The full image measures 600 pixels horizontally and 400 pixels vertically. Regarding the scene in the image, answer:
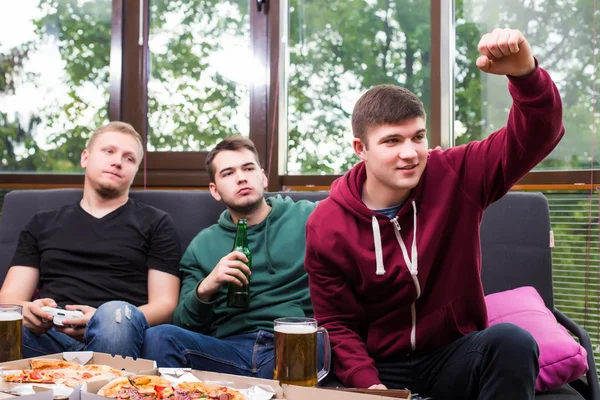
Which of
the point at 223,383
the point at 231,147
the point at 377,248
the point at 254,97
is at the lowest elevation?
the point at 223,383

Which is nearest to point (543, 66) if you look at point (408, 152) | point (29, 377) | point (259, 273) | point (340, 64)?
point (340, 64)

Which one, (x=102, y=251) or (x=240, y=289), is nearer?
(x=240, y=289)

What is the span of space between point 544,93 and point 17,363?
121cm

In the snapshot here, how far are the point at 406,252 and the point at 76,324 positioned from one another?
98cm

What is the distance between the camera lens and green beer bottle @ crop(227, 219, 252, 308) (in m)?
1.99

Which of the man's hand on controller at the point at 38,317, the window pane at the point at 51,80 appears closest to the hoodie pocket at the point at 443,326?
the man's hand on controller at the point at 38,317

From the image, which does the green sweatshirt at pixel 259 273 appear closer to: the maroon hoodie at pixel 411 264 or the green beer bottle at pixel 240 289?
the green beer bottle at pixel 240 289

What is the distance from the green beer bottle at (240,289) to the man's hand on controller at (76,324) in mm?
412

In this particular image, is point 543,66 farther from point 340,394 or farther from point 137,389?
point 137,389

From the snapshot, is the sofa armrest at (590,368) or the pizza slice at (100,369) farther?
the sofa armrest at (590,368)

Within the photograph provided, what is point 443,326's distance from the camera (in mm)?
1612

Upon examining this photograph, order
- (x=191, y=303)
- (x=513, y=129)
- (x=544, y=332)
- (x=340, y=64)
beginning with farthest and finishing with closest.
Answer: (x=340, y=64) < (x=191, y=303) < (x=544, y=332) < (x=513, y=129)

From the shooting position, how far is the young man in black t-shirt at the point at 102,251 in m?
2.13

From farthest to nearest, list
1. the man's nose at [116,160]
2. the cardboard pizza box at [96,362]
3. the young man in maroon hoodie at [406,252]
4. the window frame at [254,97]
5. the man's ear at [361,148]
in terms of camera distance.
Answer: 1. the window frame at [254,97]
2. the man's nose at [116,160]
3. the man's ear at [361,148]
4. the young man in maroon hoodie at [406,252]
5. the cardboard pizza box at [96,362]
